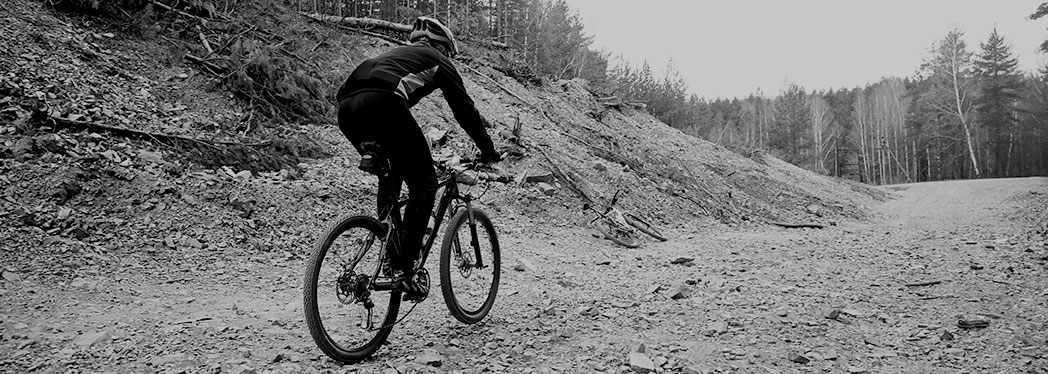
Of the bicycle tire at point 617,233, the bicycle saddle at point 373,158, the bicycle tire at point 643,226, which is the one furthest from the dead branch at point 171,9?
the bicycle tire at point 643,226

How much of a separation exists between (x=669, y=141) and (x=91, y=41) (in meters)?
14.6

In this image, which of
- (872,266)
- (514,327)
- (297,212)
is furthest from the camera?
(297,212)

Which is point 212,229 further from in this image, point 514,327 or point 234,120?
point 514,327

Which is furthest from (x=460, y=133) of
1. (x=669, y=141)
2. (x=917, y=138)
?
(x=917, y=138)

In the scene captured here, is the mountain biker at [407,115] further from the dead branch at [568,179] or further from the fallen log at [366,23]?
the fallen log at [366,23]

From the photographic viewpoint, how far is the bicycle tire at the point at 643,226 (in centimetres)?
767

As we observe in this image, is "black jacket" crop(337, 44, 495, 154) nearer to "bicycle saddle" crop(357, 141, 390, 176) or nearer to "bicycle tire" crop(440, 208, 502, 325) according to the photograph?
"bicycle saddle" crop(357, 141, 390, 176)

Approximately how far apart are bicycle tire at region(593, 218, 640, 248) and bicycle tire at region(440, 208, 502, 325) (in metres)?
3.75

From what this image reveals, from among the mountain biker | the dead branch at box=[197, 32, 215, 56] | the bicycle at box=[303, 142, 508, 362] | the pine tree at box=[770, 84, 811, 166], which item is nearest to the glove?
the mountain biker

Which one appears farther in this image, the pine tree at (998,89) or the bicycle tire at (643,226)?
the pine tree at (998,89)

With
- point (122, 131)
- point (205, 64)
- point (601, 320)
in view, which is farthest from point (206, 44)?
point (601, 320)

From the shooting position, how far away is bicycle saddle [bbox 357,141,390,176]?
8.66 ft

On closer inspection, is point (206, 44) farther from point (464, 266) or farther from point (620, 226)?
point (620, 226)

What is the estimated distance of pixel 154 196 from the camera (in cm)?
495
